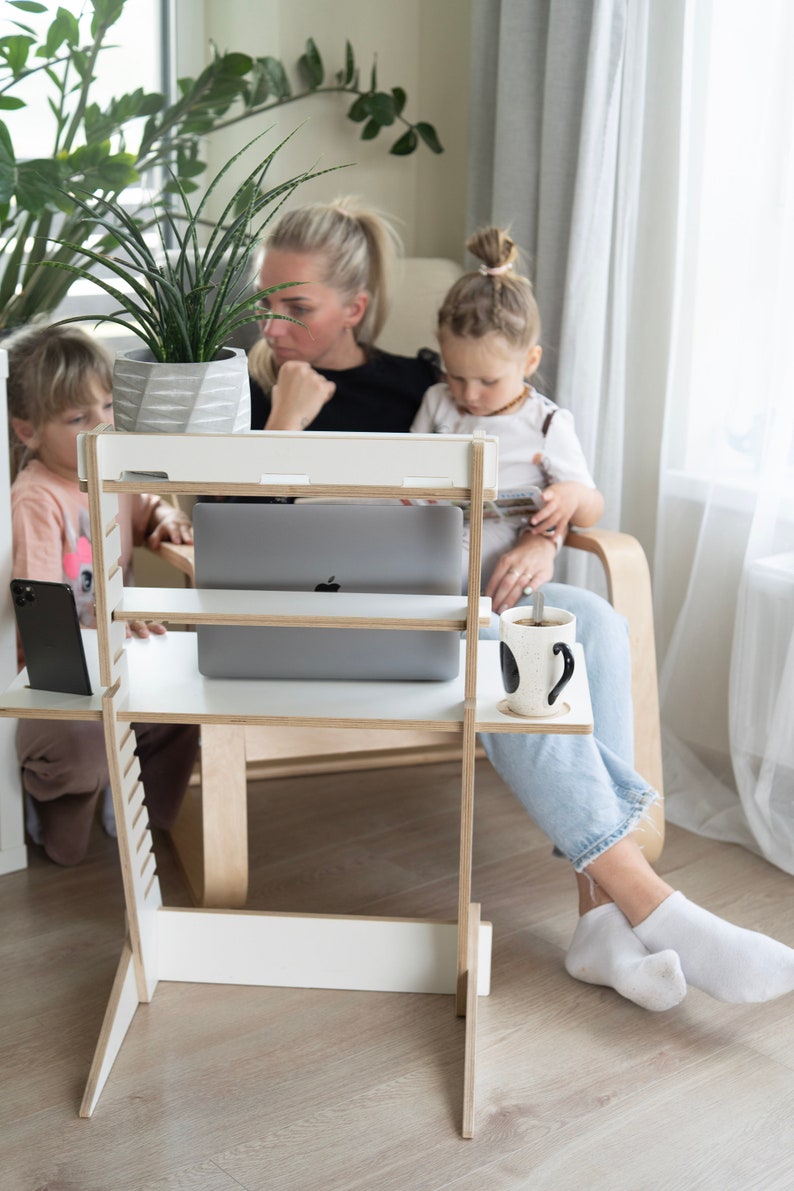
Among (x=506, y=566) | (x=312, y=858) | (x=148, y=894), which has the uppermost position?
(x=506, y=566)

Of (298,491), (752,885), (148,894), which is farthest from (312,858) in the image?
(298,491)

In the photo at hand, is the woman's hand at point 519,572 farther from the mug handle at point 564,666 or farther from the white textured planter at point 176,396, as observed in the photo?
the white textured planter at point 176,396

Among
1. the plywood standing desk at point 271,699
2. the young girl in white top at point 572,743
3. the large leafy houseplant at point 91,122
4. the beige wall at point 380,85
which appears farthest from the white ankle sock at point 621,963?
the beige wall at point 380,85

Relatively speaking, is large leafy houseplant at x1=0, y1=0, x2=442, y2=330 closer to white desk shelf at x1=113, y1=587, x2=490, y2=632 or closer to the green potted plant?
the green potted plant

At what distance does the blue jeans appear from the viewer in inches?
65.9

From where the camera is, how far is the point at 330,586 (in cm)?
148

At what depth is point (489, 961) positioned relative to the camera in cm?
169

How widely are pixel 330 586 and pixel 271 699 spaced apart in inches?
5.8

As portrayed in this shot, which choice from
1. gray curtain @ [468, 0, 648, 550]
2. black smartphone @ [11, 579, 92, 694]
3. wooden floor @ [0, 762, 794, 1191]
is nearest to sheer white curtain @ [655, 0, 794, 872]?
gray curtain @ [468, 0, 648, 550]

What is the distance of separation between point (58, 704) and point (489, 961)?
67 cm

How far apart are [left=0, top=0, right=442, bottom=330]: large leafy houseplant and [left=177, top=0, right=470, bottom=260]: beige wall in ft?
0.17

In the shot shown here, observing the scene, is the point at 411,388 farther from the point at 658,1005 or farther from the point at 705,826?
the point at 658,1005

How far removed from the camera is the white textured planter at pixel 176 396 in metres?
1.33

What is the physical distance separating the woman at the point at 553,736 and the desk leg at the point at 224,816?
357mm
